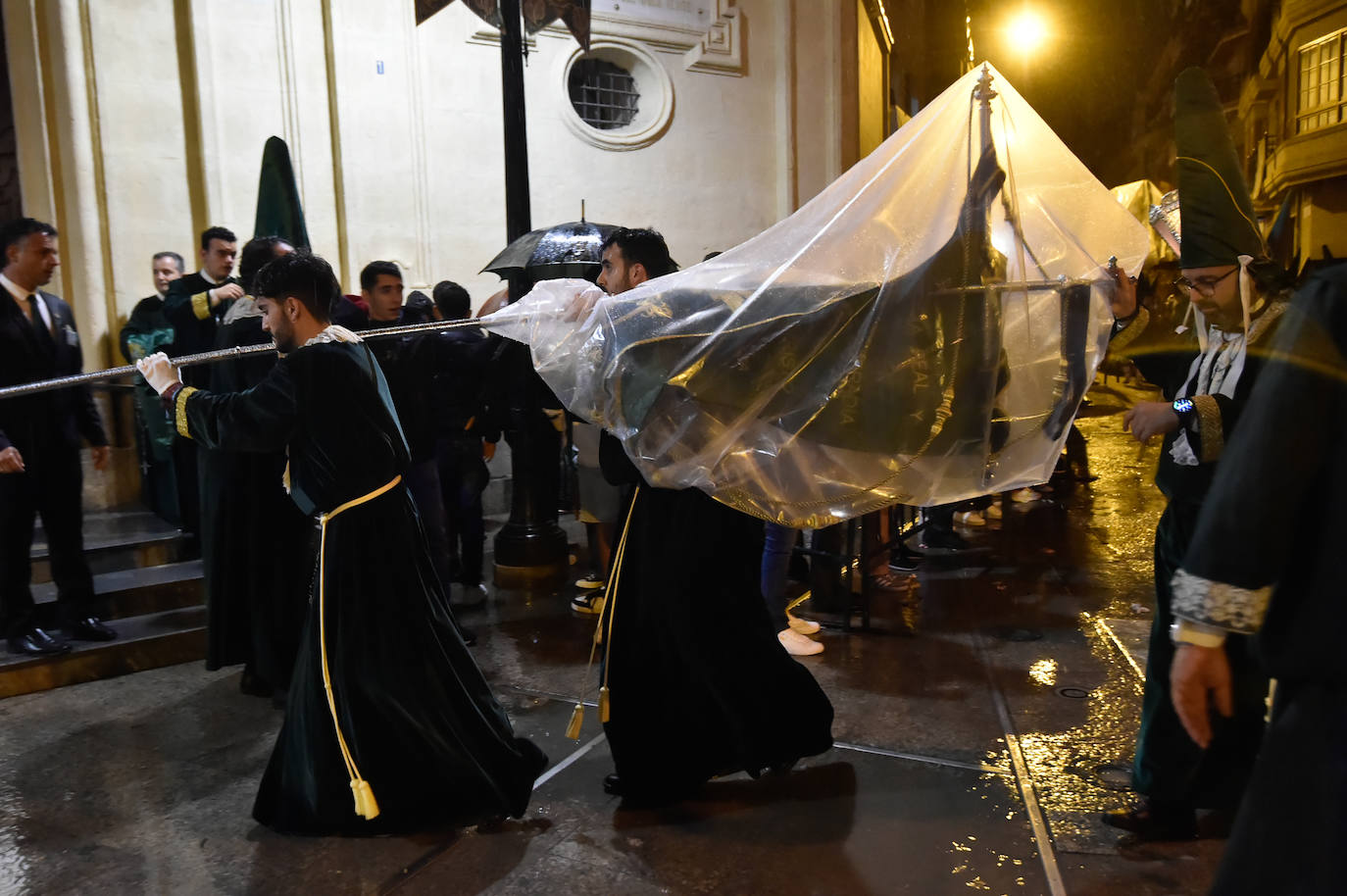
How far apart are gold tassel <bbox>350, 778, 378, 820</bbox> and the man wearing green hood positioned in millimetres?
2397

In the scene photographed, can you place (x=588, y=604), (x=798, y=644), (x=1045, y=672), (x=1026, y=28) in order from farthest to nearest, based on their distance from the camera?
(x=1026, y=28) → (x=588, y=604) → (x=798, y=644) → (x=1045, y=672)

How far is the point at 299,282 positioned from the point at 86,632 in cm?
284

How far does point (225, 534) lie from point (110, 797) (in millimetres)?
1241

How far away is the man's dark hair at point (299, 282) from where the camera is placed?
3.24 meters

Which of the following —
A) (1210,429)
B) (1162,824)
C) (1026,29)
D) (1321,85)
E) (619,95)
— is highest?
(1026,29)

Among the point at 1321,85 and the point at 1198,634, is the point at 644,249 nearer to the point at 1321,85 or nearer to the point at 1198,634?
the point at 1198,634

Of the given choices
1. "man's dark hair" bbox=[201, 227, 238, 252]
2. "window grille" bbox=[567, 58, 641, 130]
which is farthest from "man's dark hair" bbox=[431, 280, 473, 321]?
"window grille" bbox=[567, 58, 641, 130]

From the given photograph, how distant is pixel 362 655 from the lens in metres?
3.10

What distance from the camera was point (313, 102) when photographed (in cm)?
898

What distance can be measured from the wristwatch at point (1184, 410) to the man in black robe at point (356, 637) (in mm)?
2393

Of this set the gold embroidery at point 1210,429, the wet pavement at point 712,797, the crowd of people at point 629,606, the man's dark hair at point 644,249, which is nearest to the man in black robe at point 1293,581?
the crowd of people at point 629,606

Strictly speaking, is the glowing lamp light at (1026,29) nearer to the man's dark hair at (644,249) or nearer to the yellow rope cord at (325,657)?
the man's dark hair at (644,249)

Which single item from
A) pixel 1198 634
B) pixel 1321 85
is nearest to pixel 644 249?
pixel 1198 634

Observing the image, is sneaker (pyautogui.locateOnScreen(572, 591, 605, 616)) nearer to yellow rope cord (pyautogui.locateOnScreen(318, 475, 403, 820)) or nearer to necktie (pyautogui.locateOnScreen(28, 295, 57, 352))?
yellow rope cord (pyautogui.locateOnScreen(318, 475, 403, 820))
